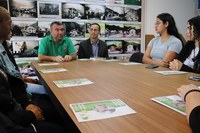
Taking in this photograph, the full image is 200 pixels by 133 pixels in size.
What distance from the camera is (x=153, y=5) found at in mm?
3789

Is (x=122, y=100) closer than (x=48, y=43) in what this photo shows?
Yes

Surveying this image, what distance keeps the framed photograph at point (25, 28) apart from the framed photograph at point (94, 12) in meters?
0.91

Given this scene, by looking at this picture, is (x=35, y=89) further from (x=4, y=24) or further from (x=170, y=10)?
(x=170, y=10)

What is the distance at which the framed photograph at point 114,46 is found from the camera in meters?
3.74

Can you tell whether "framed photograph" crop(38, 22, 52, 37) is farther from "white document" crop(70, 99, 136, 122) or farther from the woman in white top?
"white document" crop(70, 99, 136, 122)

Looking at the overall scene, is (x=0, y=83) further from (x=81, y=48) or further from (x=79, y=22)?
(x=79, y=22)

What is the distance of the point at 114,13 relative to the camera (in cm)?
368

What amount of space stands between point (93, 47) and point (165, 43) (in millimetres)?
1157

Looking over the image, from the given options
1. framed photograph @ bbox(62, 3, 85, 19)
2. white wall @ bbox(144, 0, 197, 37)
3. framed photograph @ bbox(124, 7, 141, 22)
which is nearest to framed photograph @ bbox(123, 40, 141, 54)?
white wall @ bbox(144, 0, 197, 37)

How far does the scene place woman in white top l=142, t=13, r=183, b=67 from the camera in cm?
263

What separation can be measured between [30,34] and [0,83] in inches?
93.4

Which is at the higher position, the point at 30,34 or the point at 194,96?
the point at 30,34

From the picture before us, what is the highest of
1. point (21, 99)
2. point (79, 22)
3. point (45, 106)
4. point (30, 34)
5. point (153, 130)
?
point (79, 22)

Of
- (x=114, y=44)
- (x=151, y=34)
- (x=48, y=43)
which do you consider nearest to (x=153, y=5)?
(x=151, y=34)
